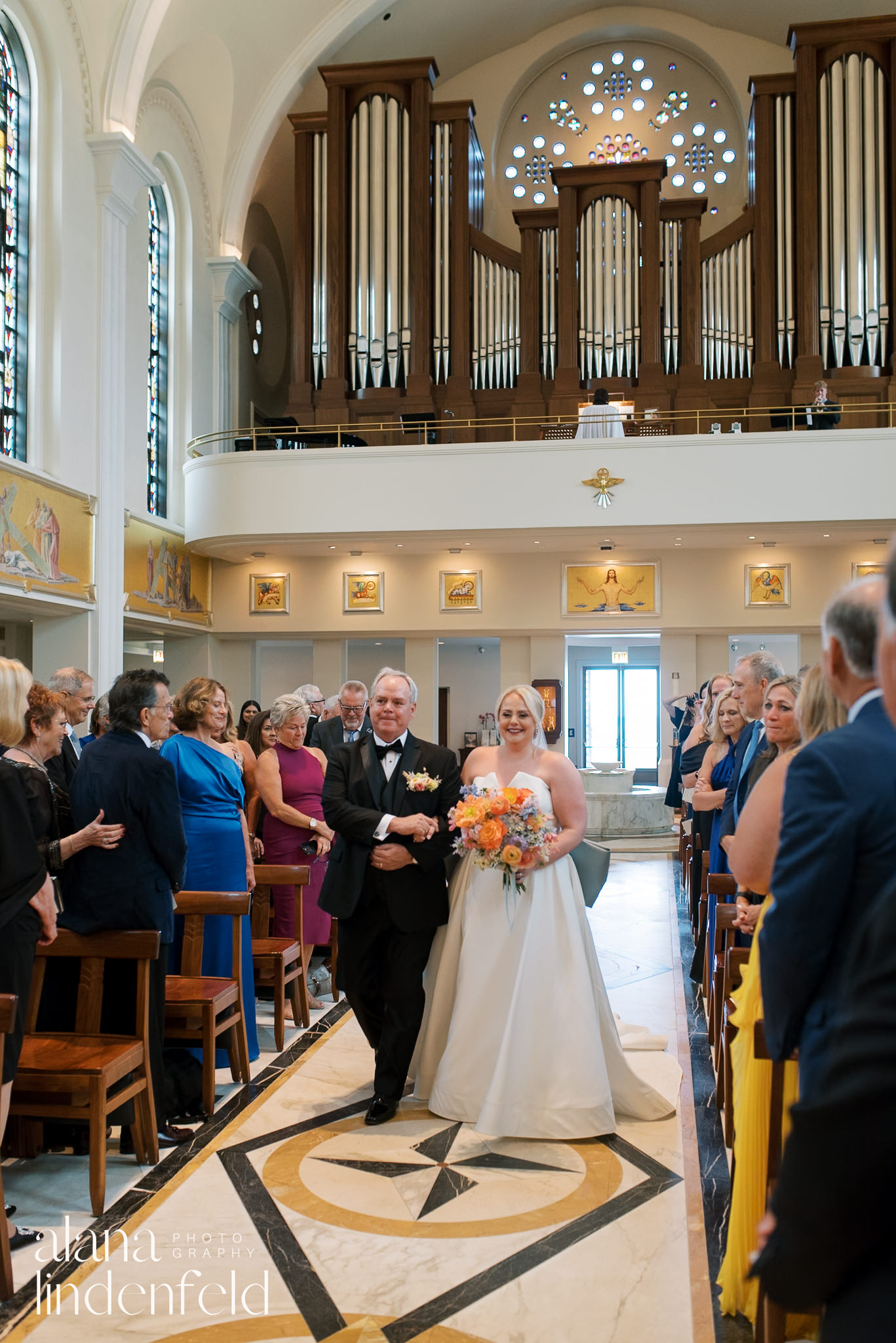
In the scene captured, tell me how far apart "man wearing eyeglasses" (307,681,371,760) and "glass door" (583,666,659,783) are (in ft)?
42.3

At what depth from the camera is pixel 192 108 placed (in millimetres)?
15258

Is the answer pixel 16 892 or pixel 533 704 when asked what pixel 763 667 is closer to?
pixel 533 704

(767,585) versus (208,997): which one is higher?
(767,585)

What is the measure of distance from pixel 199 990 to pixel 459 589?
12.1 meters

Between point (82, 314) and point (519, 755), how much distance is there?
9.43 meters

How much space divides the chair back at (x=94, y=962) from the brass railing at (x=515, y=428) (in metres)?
10.9

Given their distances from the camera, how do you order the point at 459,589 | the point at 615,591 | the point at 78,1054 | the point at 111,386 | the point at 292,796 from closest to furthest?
the point at 78,1054, the point at 292,796, the point at 111,386, the point at 615,591, the point at 459,589

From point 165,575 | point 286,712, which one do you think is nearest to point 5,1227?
point 286,712

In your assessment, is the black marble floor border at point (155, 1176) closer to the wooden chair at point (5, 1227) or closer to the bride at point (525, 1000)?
the wooden chair at point (5, 1227)

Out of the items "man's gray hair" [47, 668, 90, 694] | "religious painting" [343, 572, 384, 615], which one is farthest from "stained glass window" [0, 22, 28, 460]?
"religious painting" [343, 572, 384, 615]

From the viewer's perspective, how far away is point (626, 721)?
21125 mm

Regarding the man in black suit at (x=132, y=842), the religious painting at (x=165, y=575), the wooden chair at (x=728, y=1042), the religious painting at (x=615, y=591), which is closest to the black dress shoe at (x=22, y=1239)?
the man in black suit at (x=132, y=842)

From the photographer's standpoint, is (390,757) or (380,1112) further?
(390,757)

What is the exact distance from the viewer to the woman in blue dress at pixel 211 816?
5102 millimetres
